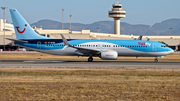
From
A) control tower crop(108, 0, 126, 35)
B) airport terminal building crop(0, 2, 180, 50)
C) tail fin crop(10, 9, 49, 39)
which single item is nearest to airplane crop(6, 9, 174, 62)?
tail fin crop(10, 9, 49, 39)

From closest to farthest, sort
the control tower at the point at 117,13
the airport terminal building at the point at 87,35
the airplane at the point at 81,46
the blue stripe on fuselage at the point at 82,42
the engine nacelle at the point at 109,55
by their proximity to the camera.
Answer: the engine nacelle at the point at 109,55 < the airplane at the point at 81,46 < the blue stripe on fuselage at the point at 82,42 < the airport terminal building at the point at 87,35 < the control tower at the point at 117,13

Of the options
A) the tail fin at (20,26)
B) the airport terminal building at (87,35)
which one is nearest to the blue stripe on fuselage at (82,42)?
the tail fin at (20,26)

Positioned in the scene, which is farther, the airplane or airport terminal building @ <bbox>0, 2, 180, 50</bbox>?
airport terminal building @ <bbox>0, 2, 180, 50</bbox>

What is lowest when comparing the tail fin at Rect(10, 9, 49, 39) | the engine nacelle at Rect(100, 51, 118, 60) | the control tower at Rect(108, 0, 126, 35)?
the engine nacelle at Rect(100, 51, 118, 60)

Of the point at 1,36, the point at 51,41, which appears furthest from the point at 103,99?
the point at 1,36

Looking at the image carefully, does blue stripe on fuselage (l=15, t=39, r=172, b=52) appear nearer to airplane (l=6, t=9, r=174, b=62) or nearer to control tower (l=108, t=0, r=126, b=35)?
airplane (l=6, t=9, r=174, b=62)

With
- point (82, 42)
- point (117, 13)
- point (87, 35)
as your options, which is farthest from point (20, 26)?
point (117, 13)

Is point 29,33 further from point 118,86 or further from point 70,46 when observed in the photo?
point 118,86

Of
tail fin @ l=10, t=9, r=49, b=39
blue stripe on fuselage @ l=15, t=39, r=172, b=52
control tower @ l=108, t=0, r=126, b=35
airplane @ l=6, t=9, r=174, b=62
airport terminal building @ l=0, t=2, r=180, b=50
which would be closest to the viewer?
airplane @ l=6, t=9, r=174, b=62

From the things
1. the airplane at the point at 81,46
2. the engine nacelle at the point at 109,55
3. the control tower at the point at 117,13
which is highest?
the control tower at the point at 117,13

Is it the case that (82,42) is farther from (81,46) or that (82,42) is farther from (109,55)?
(109,55)

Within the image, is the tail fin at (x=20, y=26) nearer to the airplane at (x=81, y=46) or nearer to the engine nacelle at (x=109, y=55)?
the airplane at (x=81, y=46)

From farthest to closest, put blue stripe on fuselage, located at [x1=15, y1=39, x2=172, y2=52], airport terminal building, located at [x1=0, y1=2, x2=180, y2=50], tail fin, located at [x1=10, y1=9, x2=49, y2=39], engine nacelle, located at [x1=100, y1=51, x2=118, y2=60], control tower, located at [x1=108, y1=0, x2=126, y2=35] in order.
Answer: control tower, located at [x1=108, y1=0, x2=126, y2=35] → airport terminal building, located at [x1=0, y1=2, x2=180, y2=50] → tail fin, located at [x1=10, y1=9, x2=49, y2=39] → blue stripe on fuselage, located at [x1=15, y1=39, x2=172, y2=52] → engine nacelle, located at [x1=100, y1=51, x2=118, y2=60]

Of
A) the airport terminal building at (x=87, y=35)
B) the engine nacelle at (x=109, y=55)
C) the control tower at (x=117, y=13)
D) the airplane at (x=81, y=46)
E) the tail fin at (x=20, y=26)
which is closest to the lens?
the engine nacelle at (x=109, y=55)
